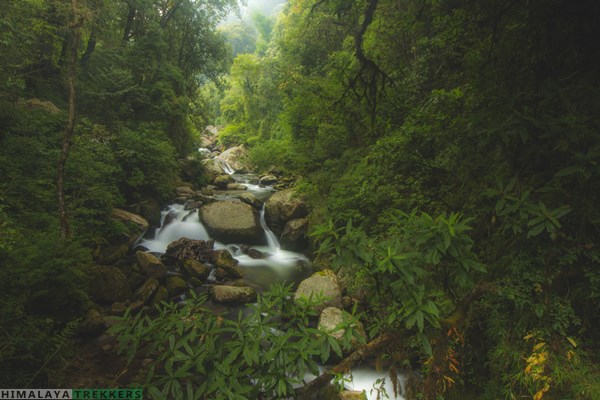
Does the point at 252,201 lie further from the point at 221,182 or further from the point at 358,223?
the point at 358,223

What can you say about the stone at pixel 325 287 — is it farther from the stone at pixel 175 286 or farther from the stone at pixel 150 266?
the stone at pixel 150 266

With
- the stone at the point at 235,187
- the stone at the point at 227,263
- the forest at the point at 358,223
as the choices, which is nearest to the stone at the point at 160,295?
the forest at the point at 358,223

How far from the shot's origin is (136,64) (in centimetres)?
1215

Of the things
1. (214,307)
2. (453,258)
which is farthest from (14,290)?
(453,258)

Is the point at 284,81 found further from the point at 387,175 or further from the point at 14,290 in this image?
the point at 14,290

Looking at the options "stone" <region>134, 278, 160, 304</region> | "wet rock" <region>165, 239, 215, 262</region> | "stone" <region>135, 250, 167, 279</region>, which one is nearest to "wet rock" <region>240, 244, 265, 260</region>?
"wet rock" <region>165, 239, 215, 262</region>

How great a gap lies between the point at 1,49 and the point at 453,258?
9634mm

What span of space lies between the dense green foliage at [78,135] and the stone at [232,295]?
103 inches

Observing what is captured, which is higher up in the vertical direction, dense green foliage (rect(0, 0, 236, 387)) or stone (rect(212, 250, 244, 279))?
dense green foliage (rect(0, 0, 236, 387))

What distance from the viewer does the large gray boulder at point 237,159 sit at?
74.7ft

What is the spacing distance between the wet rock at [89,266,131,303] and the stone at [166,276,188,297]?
2.86 feet

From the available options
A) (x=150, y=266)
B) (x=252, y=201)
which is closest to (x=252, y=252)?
(x=150, y=266)

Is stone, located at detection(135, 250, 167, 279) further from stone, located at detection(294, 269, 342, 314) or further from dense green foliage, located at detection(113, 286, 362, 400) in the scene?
dense green foliage, located at detection(113, 286, 362, 400)

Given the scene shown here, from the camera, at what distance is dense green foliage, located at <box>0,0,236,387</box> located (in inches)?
166
